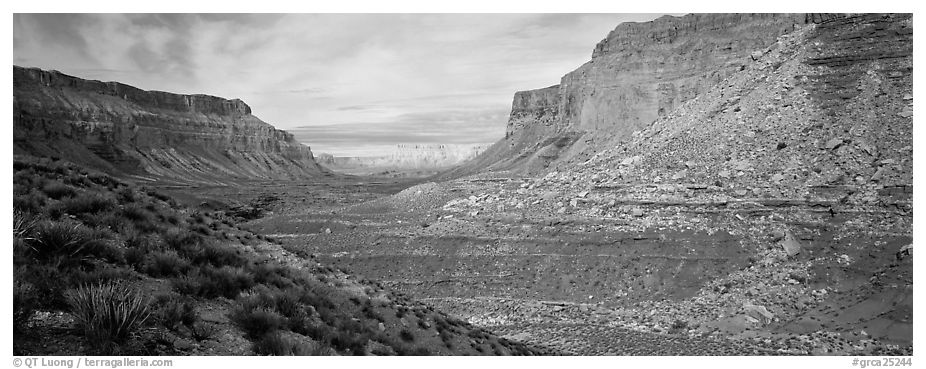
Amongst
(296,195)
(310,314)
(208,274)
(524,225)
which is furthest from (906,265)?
(296,195)

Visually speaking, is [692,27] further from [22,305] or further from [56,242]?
[22,305]

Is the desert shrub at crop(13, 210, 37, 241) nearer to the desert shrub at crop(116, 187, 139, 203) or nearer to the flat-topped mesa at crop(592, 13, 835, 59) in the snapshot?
the desert shrub at crop(116, 187, 139, 203)

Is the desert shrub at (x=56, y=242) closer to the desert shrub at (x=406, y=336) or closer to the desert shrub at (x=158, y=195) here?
the desert shrub at (x=406, y=336)

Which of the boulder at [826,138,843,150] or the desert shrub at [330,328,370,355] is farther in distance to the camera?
the boulder at [826,138,843,150]

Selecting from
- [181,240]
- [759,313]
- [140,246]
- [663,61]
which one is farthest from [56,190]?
[663,61]

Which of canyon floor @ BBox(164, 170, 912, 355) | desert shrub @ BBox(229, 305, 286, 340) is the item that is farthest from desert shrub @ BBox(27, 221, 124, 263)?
canyon floor @ BBox(164, 170, 912, 355)

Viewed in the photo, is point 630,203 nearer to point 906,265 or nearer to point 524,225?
point 524,225

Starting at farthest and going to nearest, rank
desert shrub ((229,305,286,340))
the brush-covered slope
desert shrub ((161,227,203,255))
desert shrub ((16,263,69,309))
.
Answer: desert shrub ((161,227,203,255))
desert shrub ((229,305,286,340))
desert shrub ((16,263,69,309))
the brush-covered slope
